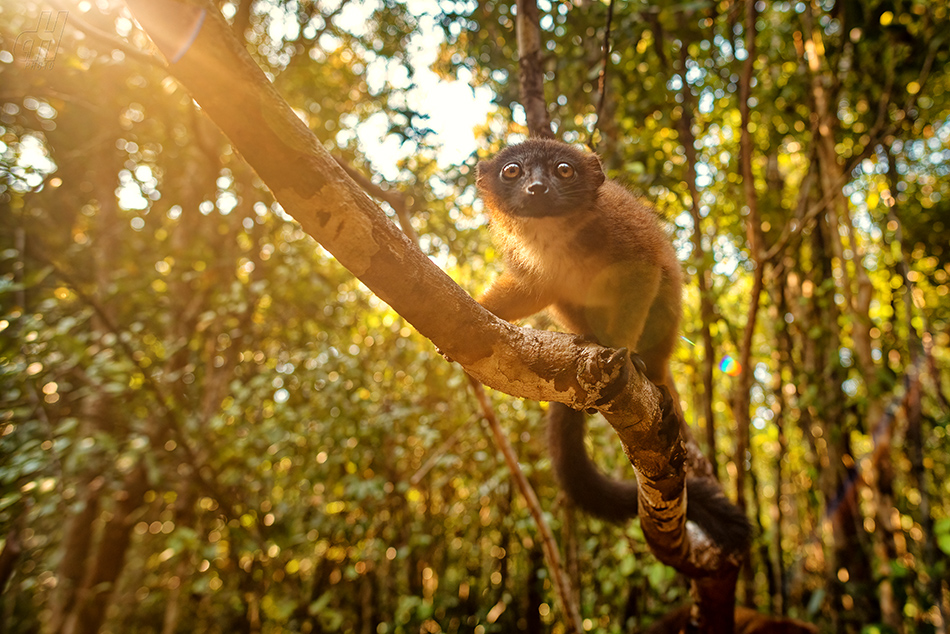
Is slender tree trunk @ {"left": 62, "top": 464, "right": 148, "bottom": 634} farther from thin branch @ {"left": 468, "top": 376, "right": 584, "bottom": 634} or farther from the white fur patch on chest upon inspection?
the white fur patch on chest

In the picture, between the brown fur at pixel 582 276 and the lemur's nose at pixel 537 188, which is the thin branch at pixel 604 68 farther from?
the lemur's nose at pixel 537 188

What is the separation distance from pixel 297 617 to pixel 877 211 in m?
8.61

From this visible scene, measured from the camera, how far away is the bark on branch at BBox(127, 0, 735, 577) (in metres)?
1.16

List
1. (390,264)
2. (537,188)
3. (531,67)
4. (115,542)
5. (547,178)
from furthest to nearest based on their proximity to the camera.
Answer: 1. (115,542)
2. (531,67)
3. (547,178)
4. (537,188)
5. (390,264)

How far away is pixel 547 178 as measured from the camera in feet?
9.44

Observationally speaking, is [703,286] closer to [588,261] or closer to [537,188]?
[588,261]

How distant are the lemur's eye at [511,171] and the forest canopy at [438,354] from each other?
0.57 metres

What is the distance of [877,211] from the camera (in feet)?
19.8

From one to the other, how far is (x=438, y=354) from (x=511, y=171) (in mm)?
1318

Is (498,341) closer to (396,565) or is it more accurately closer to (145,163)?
(396,565)

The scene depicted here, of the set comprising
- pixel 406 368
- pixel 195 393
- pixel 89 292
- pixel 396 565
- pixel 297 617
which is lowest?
pixel 297 617

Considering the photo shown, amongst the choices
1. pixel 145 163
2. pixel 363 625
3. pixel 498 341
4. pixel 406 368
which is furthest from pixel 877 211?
pixel 145 163

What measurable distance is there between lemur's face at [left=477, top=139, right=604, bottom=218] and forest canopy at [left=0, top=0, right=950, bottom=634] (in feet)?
1.85

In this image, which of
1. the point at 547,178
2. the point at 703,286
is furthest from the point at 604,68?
the point at 703,286
